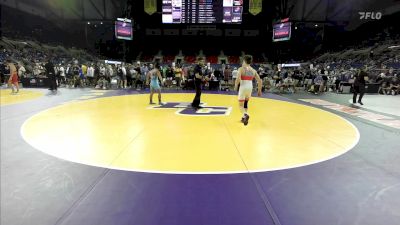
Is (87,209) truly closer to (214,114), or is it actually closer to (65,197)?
(65,197)

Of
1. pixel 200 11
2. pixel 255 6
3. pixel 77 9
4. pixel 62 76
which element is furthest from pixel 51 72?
pixel 255 6

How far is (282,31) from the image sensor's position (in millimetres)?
27984

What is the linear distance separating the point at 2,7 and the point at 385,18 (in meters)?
41.2

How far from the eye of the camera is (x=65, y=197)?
2957 mm

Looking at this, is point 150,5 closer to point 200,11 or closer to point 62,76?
point 200,11

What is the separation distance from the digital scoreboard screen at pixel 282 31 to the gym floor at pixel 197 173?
2247cm

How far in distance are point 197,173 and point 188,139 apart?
1.78 m

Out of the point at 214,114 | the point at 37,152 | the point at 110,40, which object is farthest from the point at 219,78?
the point at 110,40

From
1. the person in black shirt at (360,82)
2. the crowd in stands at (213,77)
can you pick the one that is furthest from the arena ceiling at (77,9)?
the person in black shirt at (360,82)

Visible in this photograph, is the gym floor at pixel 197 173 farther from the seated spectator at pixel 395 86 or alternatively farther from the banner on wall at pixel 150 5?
the banner on wall at pixel 150 5

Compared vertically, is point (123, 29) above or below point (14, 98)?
above

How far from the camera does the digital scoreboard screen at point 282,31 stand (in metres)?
27.2

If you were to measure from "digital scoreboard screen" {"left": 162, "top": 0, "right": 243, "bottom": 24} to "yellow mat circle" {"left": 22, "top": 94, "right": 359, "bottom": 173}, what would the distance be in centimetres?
2189

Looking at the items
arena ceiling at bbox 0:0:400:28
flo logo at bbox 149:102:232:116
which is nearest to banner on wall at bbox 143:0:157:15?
arena ceiling at bbox 0:0:400:28
